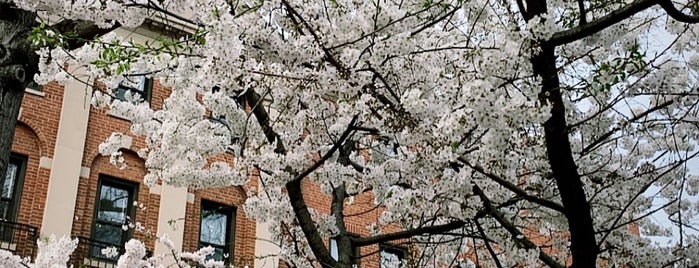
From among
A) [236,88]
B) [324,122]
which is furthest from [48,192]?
[236,88]

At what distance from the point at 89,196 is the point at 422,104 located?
916 cm

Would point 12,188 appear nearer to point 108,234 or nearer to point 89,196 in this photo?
point 89,196

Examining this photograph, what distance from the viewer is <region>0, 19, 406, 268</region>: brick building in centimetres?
1277

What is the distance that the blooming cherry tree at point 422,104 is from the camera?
5.66m

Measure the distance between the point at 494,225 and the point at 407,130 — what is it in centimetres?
263

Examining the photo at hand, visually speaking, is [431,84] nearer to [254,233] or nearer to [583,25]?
[583,25]

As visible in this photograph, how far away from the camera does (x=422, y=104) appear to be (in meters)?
5.91

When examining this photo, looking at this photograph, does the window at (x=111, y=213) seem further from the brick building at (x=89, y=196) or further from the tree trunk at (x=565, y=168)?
the tree trunk at (x=565, y=168)

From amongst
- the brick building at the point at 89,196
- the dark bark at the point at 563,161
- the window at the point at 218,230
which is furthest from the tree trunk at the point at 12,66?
the window at the point at 218,230

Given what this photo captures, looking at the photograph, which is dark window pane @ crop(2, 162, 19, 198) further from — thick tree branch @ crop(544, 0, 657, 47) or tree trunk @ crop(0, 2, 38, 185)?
thick tree branch @ crop(544, 0, 657, 47)

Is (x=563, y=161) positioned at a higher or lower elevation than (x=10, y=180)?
lower

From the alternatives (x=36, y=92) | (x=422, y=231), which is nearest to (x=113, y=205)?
(x=36, y=92)

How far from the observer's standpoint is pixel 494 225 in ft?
28.0

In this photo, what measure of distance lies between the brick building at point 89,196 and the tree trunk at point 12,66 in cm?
695
